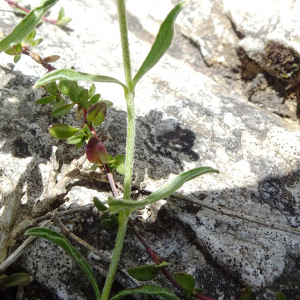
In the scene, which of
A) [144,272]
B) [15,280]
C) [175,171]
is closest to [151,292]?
[144,272]

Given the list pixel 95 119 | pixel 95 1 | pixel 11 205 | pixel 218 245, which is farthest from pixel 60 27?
pixel 218 245

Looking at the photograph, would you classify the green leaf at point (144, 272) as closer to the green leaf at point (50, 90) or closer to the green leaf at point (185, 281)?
the green leaf at point (185, 281)

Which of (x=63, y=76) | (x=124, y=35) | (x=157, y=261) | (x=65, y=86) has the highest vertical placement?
(x=124, y=35)

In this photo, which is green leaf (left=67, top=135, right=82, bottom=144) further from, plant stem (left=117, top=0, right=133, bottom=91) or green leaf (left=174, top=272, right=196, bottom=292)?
green leaf (left=174, top=272, right=196, bottom=292)

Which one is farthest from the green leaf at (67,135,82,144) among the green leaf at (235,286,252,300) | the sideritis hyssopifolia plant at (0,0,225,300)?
the green leaf at (235,286,252,300)

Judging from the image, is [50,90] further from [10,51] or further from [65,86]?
[10,51]

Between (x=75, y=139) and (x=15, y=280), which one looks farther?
(x=75, y=139)

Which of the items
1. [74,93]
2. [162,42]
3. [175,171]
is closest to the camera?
[162,42]
